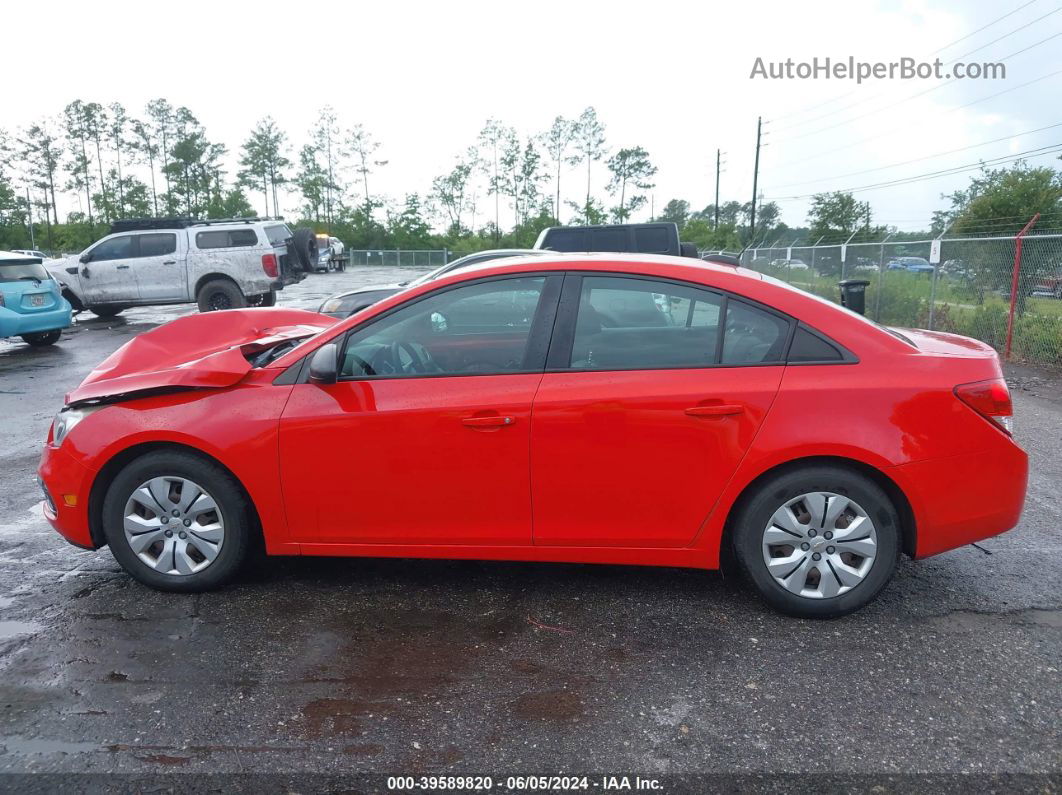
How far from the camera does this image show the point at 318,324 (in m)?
5.27

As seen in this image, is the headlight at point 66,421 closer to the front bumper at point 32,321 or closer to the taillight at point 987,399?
the taillight at point 987,399

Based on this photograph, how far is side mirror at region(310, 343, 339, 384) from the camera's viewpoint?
3482mm

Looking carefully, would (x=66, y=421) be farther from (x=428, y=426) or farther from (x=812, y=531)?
(x=812, y=531)

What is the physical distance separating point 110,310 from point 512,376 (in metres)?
18.3

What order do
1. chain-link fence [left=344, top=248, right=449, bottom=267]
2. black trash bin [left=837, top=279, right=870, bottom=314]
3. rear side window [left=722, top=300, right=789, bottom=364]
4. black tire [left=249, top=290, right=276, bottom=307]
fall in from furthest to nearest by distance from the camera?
chain-link fence [left=344, top=248, right=449, bottom=267] < black tire [left=249, top=290, right=276, bottom=307] < black trash bin [left=837, top=279, right=870, bottom=314] < rear side window [left=722, top=300, right=789, bottom=364]

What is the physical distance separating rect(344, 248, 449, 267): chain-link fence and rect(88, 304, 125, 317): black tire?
4012 cm

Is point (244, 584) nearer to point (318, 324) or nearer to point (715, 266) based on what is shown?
point (318, 324)

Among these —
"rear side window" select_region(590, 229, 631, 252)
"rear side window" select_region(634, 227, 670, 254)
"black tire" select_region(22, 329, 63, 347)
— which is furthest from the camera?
"black tire" select_region(22, 329, 63, 347)

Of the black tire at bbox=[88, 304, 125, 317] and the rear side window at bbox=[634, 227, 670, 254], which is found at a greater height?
the rear side window at bbox=[634, 227, 670, 254]

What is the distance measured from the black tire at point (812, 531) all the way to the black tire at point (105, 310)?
18.3m

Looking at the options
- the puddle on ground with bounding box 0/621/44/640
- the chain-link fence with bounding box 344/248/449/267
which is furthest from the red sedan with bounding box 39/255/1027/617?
the chain-link fence with bounding box 344/248/449/267

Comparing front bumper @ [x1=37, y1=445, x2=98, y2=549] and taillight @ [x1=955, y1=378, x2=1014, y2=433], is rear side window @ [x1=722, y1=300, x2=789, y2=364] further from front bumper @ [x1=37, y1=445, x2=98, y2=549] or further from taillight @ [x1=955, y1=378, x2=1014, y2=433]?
front bumper @ [x1=37, y1=445, x2=98, y2=549]

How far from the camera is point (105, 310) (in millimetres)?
18703

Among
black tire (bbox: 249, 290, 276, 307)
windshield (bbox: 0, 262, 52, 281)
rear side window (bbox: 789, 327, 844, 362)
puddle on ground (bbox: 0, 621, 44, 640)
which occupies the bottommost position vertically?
puddle on ground (bbox: 0, 621, 44, 640)
